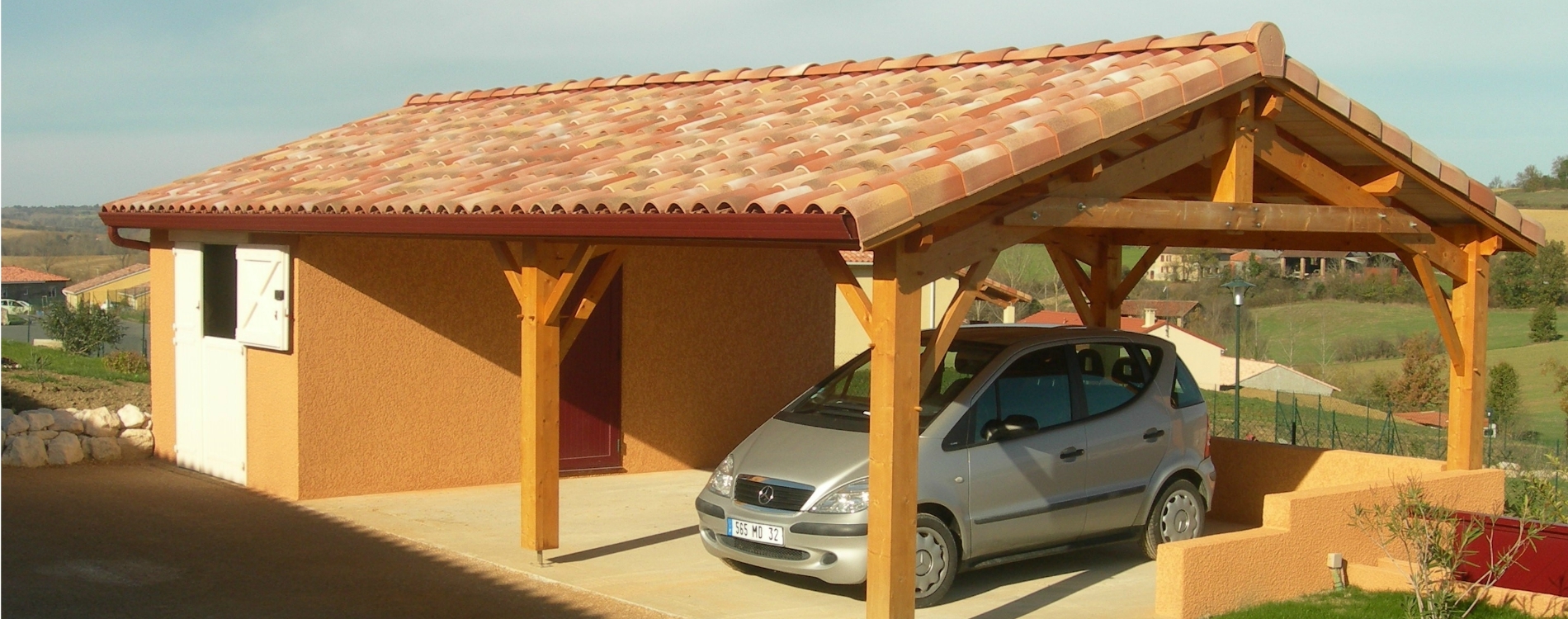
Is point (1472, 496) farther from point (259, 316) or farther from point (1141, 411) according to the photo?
point (259, 316)

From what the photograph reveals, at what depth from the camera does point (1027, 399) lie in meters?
8.38

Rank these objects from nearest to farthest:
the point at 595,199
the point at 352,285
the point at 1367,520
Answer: the point at 595,199, the point at 1367,520, the point at 352,285

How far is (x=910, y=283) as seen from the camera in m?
6.37

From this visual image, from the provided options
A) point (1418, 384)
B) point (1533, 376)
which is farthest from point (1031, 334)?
point (1533, 376)

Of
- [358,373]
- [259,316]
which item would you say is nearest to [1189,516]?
[358,373]

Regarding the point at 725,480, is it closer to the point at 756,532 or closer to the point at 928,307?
the point at 756,532

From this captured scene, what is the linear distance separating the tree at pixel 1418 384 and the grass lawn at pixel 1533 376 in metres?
1.56

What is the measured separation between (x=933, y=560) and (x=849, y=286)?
1.97 meters

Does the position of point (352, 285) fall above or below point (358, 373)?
above

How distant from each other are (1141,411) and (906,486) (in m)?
2.98

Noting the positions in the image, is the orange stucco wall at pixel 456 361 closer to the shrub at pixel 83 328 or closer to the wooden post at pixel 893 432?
the wooden post at pixel 893 432

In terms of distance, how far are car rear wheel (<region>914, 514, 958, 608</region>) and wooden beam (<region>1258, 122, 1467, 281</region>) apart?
3053mm

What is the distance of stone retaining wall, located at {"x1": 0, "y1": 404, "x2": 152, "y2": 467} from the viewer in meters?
12.0

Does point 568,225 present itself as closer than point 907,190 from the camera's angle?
No
